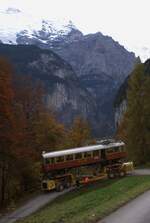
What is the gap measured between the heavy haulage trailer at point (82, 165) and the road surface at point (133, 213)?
29836mm

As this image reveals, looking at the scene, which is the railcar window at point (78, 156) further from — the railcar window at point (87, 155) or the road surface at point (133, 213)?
the road surface at point (133, 213)

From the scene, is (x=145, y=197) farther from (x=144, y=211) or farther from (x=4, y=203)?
(x=4, y=203)

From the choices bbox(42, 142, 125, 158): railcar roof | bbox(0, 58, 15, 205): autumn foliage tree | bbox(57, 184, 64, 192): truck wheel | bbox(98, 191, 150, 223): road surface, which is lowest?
bbox(57, 184, 64, 192): truck wheel

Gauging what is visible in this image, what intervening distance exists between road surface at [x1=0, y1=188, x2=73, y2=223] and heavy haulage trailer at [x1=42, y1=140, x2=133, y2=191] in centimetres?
232

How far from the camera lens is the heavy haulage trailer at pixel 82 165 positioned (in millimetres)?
57719

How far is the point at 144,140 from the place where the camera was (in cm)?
6950

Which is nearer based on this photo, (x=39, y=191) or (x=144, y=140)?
(x=39, y=191)

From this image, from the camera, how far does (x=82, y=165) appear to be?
59.5m

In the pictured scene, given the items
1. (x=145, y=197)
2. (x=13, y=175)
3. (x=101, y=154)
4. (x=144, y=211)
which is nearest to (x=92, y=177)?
(x=101, y=154)

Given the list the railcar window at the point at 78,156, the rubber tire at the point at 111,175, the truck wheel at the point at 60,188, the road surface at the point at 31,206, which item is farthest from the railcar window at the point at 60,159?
the rubber tire at the point at 111,175

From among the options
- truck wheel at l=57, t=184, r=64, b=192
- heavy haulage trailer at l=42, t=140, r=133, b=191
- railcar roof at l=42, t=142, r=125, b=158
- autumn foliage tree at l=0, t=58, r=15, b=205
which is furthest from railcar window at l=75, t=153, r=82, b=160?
autumn foliage tree at l=0, t=58, r=15, b=205

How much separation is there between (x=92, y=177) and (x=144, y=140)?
1354 cm

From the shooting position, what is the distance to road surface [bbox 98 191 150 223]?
21.5 metres

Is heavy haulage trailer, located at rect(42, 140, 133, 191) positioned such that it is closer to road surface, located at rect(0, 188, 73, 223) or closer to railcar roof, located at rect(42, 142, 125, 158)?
railcar roof, located at rect(42, 142, 125, 158)
